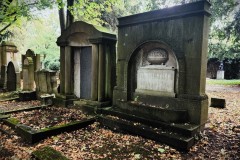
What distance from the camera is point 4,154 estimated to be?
395 centimetres

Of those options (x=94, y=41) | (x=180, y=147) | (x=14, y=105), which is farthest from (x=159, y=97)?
(x=14, y=105)

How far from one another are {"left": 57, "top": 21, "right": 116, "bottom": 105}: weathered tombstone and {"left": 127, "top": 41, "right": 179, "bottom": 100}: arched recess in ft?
3.34

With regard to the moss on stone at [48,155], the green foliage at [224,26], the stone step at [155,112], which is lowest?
the moss on stone at [48,155]

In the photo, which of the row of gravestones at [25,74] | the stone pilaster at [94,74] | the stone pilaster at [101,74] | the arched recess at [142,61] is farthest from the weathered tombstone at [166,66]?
the row of gravestones at [25,74]

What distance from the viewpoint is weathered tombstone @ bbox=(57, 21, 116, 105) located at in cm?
700

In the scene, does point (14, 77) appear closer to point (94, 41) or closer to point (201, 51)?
point (94, 41)

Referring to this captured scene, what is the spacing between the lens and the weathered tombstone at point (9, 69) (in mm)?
11367

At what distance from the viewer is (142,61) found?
20.4 ft

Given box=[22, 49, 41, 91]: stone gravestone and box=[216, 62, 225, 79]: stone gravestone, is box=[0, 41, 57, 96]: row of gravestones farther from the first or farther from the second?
box=[216, 62, 225, 79]: stone gravestone

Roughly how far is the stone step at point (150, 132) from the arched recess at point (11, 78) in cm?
775

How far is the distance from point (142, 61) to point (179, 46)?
136cm

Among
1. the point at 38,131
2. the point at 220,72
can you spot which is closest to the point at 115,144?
the point at 38,131

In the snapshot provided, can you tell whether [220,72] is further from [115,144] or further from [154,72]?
[115,144]

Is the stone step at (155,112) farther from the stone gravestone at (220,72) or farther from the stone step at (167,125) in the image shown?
the stone gravestone at (220,72)
